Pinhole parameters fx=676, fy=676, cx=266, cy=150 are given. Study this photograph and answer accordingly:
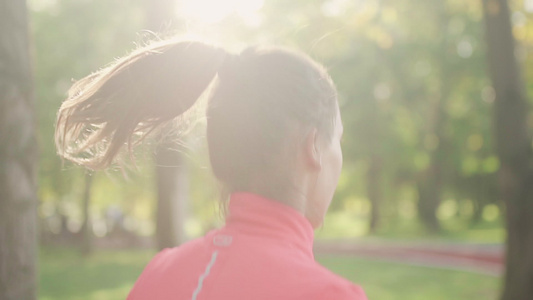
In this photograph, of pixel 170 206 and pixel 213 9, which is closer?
pixel 213 9

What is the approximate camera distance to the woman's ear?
1.63m

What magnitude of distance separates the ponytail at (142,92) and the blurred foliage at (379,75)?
7613mm

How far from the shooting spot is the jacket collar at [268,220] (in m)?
1.54

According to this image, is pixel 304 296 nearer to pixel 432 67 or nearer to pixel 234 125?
pixel 234 125

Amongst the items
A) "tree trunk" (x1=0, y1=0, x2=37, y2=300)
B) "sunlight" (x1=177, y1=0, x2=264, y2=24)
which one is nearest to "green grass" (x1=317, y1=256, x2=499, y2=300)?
"sunlight" (x1=177, y1=0, x2=264, y2=24)

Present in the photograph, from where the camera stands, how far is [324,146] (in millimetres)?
1715

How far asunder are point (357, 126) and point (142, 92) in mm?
29175

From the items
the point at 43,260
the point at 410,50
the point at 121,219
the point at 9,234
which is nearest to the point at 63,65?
the point at 43,260

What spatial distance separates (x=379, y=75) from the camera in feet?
98.7

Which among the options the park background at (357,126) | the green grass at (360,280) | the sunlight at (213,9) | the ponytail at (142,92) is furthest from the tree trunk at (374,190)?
the ponytail at (142,92)

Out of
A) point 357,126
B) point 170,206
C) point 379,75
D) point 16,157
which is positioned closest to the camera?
point 16,157

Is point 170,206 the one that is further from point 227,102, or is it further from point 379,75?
point 379,75

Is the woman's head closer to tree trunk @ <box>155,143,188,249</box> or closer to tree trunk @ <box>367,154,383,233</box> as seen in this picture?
tree trunk @ <box>155,143,188,249</box>

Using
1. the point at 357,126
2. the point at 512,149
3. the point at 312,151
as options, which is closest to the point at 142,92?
the point at 312,151
